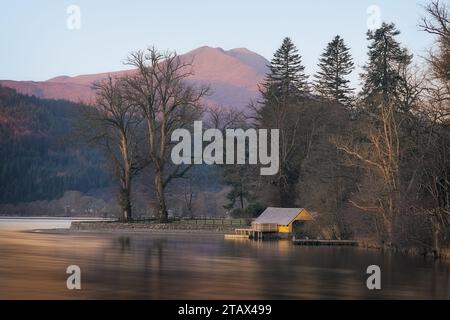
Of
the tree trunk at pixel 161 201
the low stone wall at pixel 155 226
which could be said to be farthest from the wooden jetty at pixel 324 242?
the tree trunk at pixel 161 201

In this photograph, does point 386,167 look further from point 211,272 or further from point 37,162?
point 37,162

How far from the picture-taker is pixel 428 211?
43094 millimetres

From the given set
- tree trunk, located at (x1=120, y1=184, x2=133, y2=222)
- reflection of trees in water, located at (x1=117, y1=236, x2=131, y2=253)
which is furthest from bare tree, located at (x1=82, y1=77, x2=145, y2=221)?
reflection of trees in water, located at (x1=117, y1=236, x2=131, y2=253)

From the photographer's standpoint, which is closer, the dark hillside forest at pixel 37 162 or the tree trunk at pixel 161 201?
the tree trunk at pixel 161 201

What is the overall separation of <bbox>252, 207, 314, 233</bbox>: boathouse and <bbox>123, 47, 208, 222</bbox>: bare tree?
12.8m

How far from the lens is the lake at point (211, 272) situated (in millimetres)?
29188

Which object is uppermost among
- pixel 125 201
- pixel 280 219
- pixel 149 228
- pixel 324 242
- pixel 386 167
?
pixel 386 167

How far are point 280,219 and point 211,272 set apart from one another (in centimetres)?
3000

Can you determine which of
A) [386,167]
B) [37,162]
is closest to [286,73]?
[386,167]

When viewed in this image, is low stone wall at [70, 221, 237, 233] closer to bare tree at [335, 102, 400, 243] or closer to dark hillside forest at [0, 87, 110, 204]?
bare tree at [335, 102, 400, 243]

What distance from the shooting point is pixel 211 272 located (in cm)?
3659

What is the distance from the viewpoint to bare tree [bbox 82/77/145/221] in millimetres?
77125

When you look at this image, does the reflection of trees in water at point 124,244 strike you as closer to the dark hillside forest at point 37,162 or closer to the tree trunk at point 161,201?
the tree trunk at point 161,201

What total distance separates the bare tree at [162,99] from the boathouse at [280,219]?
12842 mm
